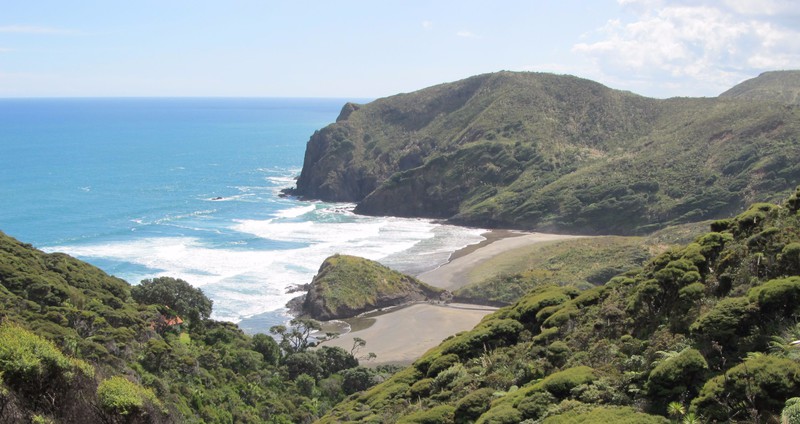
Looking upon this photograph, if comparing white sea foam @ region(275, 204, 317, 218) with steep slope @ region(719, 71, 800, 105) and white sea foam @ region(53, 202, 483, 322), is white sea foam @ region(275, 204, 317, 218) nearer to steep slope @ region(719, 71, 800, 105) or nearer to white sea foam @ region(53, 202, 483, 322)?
white sea foam @ region(53, 202, 483, 322)

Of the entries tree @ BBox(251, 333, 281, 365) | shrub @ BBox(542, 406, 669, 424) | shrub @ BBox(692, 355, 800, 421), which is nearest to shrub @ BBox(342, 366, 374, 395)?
tree @ BBox(251, 333, 281, 365)

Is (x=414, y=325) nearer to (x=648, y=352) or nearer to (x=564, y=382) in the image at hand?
(x=564, y=382)

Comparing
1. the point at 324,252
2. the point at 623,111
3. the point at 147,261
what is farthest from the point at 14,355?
the point at 623,111

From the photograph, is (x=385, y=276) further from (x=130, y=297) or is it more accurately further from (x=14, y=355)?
(x=14, y=355)

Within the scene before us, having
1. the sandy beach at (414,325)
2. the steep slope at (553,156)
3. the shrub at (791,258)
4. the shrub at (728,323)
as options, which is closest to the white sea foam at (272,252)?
the sandy beach at (414,325)

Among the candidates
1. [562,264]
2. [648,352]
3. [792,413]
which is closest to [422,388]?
[648,352]

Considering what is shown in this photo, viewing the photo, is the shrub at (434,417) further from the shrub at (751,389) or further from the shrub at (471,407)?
the shrub at (751,389)
